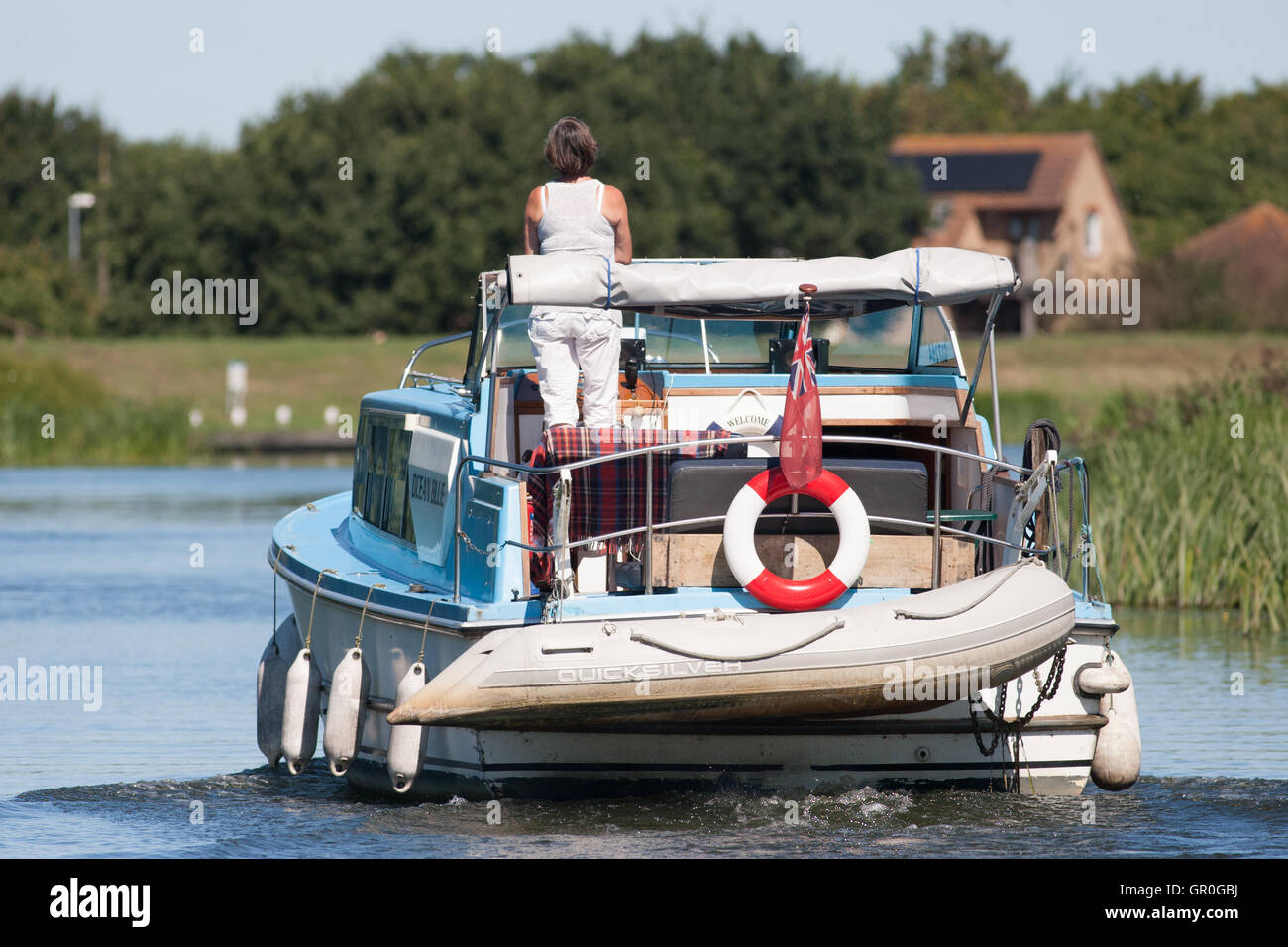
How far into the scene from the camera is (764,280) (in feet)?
27.9

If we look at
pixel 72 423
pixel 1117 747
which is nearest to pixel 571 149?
pixel 1117 747

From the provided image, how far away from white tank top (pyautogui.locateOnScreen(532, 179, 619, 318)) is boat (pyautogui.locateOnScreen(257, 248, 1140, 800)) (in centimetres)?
38

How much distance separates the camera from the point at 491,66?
6031 centimetres

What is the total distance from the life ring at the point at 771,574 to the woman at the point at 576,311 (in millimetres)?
1213

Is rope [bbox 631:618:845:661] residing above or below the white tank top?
below

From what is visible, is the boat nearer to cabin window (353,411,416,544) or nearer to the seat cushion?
the seat cushion

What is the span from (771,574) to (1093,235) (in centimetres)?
6453

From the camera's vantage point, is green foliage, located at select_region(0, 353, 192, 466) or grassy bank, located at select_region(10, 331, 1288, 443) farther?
grassy bank, located at select_region(10, 331, 1288, 443)

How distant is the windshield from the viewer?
10.3m

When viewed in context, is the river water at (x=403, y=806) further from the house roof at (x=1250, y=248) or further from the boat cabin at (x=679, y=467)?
the house roof at (x=1250, y=248)

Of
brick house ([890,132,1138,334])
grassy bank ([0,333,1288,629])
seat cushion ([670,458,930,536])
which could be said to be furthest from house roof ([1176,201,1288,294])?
seat cushion ([670,458,930,536])

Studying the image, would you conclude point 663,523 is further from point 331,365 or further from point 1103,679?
point 331,365

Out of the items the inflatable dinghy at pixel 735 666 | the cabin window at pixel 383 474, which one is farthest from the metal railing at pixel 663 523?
the cabin window at pixel 383 474

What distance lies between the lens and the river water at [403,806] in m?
8.05
